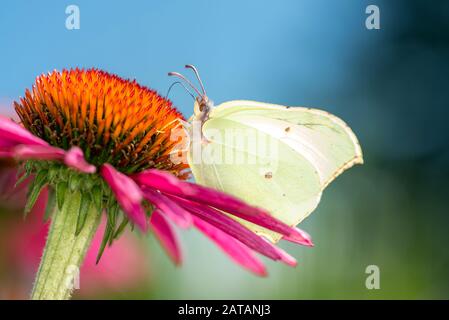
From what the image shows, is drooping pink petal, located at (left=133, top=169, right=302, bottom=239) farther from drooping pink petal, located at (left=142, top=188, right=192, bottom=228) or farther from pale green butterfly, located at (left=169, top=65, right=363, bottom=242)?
pale green butterfly, located at (left=169, top=65, right=363, bottom=242)

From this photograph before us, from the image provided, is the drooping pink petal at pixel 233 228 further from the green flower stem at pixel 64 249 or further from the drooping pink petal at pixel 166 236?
the green flower stem at pixel 64 249

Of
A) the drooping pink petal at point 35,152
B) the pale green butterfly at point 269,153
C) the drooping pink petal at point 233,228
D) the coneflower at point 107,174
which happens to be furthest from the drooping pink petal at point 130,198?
the pale green butterfly at point 269,153

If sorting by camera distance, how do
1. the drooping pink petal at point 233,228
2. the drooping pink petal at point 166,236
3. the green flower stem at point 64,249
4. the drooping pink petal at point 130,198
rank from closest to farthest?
the drooping pink petal at point 130,198, the green flower stem at point 64,249, the drooping pink petal at point 233,228, the drooping pink petal at point 166,236

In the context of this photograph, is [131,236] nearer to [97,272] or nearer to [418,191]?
[97,272]

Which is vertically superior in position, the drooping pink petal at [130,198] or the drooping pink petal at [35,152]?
the drooping pink petal at [35,152]

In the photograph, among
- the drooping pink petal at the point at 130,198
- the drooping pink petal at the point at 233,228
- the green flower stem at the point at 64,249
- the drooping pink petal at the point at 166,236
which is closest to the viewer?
the drooping pink petal at the point at 130,198

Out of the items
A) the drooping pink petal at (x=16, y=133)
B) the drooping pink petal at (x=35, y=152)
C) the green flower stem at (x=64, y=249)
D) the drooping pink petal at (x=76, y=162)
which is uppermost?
the drooping pink petal at (x=16, y=133)

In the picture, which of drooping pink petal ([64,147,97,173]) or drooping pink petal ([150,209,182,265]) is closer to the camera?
drooping pink petal ([64,147,97,173])

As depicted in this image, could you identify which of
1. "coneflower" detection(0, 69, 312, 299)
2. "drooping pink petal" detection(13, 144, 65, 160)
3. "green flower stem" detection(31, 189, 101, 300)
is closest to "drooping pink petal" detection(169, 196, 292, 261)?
"coneflower" detection(0, 69, 312, 299)
